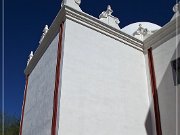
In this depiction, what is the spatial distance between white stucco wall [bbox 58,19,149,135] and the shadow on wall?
267 mm

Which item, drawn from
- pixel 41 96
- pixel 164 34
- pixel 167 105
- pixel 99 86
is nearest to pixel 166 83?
pixel 167 105

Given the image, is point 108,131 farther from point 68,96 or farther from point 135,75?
point 135,75

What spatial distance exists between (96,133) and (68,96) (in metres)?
1.21

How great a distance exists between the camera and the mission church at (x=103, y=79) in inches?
259

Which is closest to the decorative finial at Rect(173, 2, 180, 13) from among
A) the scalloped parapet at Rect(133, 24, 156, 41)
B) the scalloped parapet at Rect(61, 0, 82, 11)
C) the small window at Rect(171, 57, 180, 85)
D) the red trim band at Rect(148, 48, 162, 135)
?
the scalloped parapet at Rect(133, 24, 156, 41)

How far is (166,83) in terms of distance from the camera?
7.81 meters

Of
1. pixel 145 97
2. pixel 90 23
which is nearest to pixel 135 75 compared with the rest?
pixel 145 97

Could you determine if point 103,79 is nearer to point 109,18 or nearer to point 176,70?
point 176,70

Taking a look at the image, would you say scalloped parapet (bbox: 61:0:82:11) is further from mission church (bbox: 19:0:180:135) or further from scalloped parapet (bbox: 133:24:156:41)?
scalloped parapet (bbox: 133:24:156:41)

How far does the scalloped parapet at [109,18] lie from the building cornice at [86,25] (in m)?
0.40

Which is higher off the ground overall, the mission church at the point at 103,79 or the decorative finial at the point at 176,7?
the decorative finial at the point at 176,7

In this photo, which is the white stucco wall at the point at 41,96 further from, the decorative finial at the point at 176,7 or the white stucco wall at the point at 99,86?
the decorative finial at the point at 176,7

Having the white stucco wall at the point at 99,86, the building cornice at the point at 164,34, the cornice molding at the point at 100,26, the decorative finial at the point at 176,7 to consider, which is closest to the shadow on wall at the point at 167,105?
the white stucco wall at the point at 99,86

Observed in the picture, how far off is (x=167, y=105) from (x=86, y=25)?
11.6 ft
